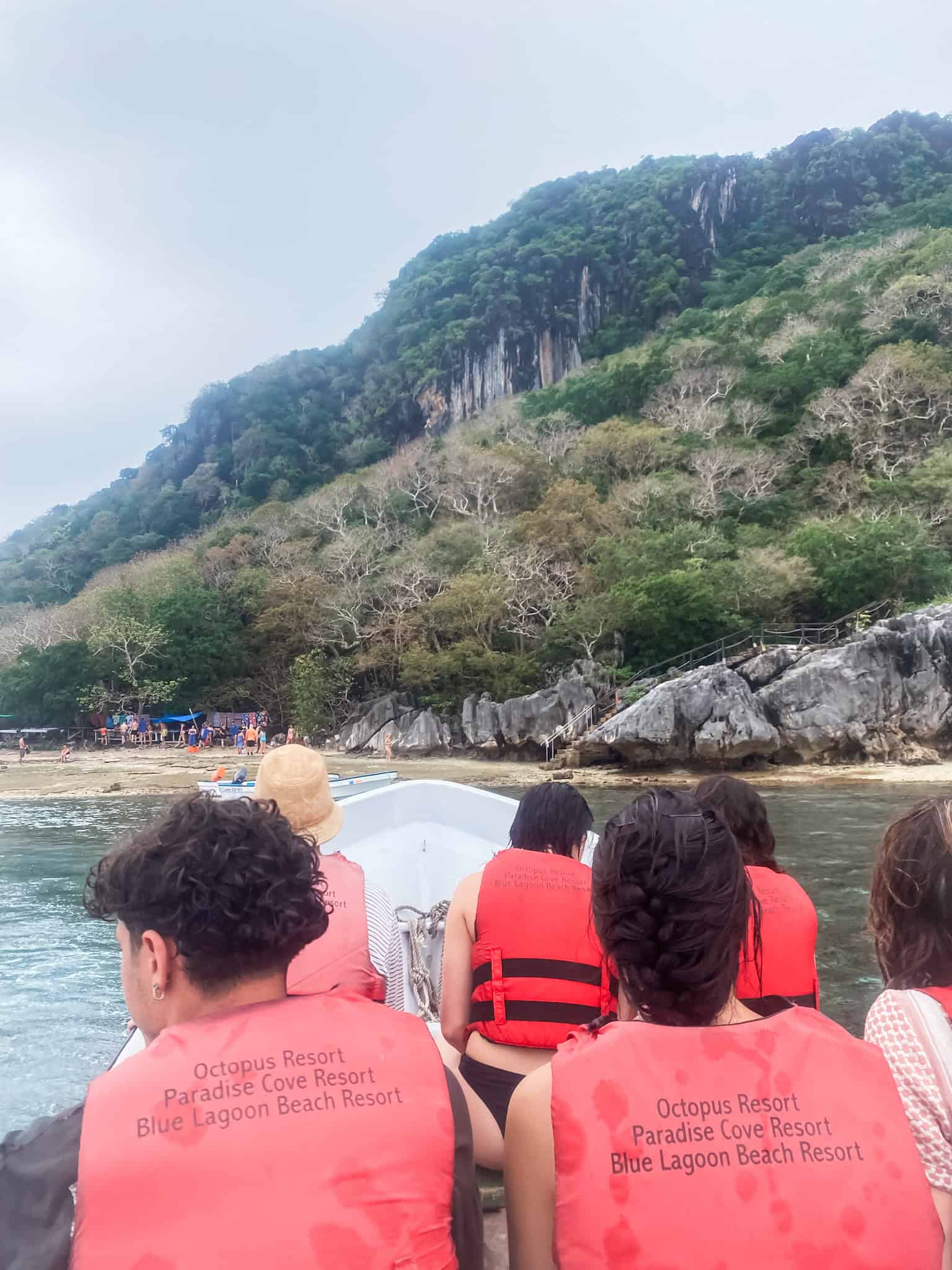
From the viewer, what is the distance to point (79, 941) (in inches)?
254

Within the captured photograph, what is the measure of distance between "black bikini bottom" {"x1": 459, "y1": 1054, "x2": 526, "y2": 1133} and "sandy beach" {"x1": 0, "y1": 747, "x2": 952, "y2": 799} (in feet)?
38.5

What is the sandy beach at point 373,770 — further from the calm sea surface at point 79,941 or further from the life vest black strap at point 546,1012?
the life vest black strap at point 546,1012

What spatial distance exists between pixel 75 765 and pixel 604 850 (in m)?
24.5

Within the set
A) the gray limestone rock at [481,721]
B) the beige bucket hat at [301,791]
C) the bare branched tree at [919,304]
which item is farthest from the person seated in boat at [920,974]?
the bare branched tree at [919,304]

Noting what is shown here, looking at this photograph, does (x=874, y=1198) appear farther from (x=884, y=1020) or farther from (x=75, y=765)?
(x=75, y=765)

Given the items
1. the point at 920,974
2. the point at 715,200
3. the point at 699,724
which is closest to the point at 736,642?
the point at 699,724

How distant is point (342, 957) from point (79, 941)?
5.77 meters

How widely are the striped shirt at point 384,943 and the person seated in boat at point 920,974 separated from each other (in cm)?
122

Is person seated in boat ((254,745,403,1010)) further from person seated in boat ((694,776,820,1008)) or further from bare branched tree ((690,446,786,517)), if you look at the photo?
bare branched tree ((690,446,786,517))

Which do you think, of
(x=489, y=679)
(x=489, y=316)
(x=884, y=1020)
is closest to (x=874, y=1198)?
(x=884, y=1020)

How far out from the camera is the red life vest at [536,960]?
1.96 meters

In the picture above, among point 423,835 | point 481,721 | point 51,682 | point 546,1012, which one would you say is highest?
point 546,1012

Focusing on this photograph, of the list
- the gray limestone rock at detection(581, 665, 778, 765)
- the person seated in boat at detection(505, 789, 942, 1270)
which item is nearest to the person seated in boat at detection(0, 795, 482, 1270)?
the person seated in boat at detection(505, 789, 942, 1270)

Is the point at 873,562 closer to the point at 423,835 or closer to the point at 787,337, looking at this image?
the point at 423,835
